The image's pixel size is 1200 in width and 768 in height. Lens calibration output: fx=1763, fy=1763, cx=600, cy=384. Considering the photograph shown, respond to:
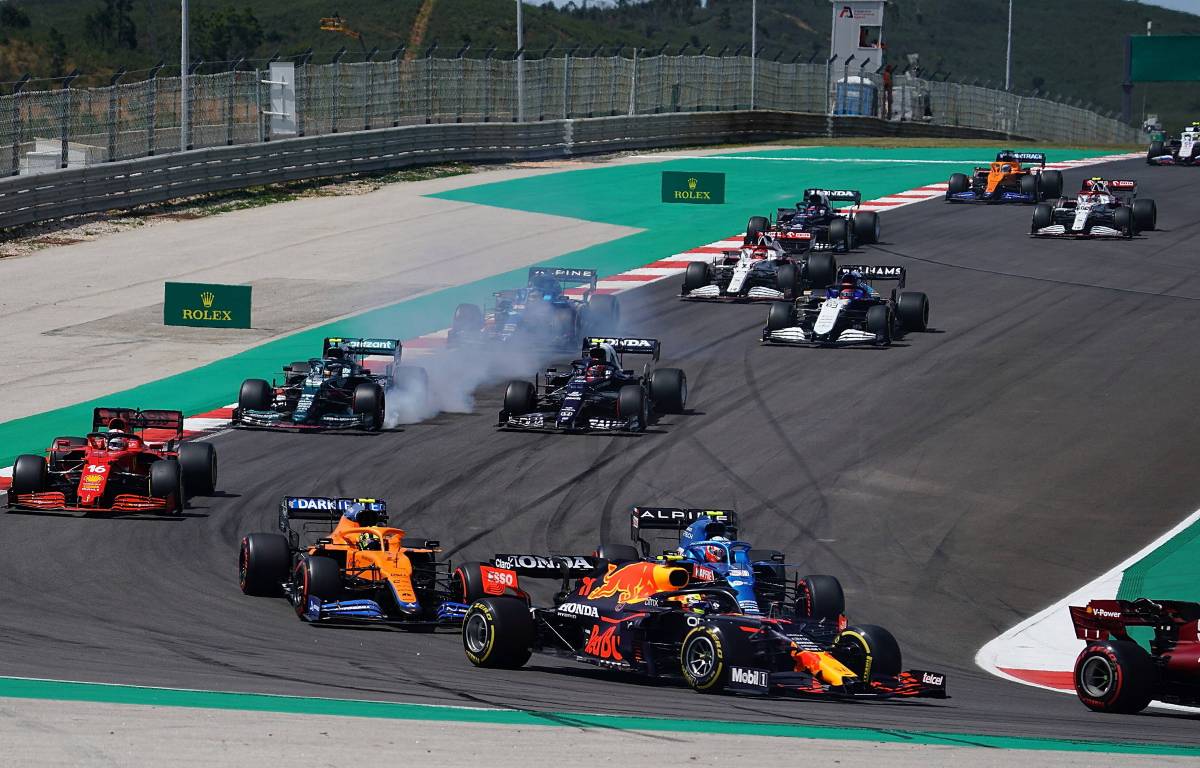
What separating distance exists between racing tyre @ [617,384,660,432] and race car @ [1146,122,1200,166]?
3333 cm

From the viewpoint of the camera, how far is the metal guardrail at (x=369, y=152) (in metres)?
39.4

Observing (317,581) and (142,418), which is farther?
→ (142,418)

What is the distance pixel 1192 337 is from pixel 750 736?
21.1 m

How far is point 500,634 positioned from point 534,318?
15.7m

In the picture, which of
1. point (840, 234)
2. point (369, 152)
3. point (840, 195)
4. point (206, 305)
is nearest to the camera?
point (206, 305)

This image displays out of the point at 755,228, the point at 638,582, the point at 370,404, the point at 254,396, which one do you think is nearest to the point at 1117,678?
the point at 638,582

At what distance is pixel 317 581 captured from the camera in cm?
1585

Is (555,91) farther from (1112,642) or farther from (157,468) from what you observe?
(1112,642)

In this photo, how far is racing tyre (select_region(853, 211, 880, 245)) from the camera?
126ft

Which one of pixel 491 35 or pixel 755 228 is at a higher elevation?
pixel 491 35

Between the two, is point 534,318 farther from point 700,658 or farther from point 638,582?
point 700,658

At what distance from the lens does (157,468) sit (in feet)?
65.0

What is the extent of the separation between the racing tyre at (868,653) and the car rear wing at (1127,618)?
1.51 m

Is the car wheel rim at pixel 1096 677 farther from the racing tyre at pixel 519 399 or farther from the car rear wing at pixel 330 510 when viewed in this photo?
the racing tyre at pixel 519 399
